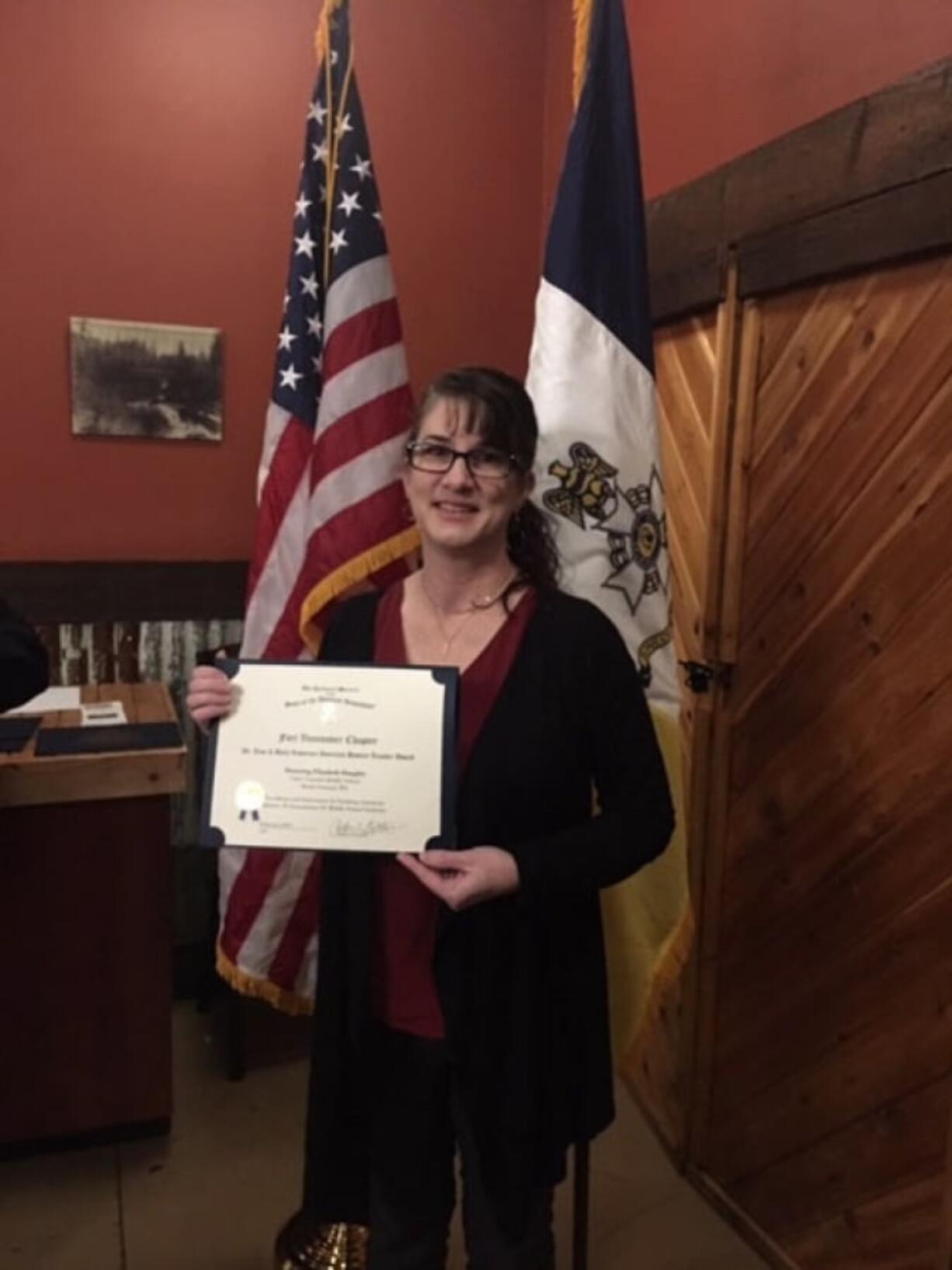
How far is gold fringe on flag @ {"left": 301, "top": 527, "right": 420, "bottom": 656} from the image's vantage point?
170cm

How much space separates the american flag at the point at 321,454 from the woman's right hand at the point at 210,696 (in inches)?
19.6

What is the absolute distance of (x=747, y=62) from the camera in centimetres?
190

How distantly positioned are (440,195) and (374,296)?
101cm

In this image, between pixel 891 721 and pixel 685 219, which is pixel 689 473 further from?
pixel 891 721

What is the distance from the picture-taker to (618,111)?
164 centimetres

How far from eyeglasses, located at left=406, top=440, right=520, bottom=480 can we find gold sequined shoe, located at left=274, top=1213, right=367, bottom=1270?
1.18 metres

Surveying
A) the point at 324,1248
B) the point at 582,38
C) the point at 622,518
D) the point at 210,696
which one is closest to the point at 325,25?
the point at 582,38

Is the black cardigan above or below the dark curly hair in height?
below

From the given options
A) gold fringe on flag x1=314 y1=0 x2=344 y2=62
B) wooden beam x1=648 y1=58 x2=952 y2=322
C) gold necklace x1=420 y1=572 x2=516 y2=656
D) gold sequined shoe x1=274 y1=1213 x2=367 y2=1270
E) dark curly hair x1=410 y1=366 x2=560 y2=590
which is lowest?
gold sequined shoe x1=274 y1=1213 x2=367 y2=1270

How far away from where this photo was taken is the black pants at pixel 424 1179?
4.29ft

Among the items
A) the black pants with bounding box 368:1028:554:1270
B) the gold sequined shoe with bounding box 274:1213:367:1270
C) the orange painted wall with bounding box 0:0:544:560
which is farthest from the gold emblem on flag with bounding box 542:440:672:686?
the orange painted wall with bounding box 0:0:544:560

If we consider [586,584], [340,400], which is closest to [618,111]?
[340,400]

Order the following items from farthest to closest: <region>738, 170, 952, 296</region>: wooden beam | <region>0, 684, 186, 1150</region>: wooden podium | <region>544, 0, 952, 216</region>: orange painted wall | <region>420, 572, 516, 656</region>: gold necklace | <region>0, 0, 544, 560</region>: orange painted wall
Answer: <region>0, 0, 544, 560</region>: orange painted wall → <region>0, 684, 186, 1150</region>: wooden podium → <region>544, 0, 952, 216</region>: orange painted wall → <region>738, 170, 952, 296</region>: wooden beam → <region>420, 572, 516, 656</region>: gold necklace

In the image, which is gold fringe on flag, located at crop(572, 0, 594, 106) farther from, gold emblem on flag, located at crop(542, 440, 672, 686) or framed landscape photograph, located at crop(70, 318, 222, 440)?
framed landscape photograph, located at crop(70, 318, 222, 440)
